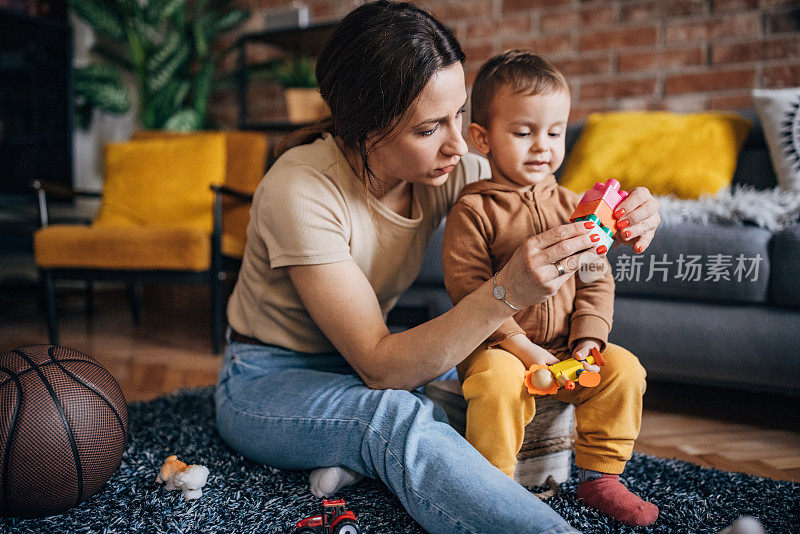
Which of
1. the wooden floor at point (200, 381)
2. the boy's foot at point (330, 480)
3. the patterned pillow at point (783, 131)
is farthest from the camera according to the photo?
the patterned pillow at point (783, 131)

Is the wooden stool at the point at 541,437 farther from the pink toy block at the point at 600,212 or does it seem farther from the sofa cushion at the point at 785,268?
the sofa cushion at the point at 785,268

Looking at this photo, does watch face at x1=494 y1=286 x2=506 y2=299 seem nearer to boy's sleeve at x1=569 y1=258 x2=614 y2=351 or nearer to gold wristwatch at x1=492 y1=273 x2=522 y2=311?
gold wristwatch at x1=492 y1=273 x2=522 y2=311

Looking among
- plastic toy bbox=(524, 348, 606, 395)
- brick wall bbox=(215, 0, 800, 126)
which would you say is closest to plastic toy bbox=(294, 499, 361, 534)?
plastic toy bbox=(524, 348, 606, 395)

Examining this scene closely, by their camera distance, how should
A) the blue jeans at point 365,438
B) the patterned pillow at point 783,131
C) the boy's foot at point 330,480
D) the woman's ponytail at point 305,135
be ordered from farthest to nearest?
the patterned pillow at point 783,131 < the woman's ponytail at point 305,135 < the boy's foot at point 330,480 < the blue jeans at point 365,438

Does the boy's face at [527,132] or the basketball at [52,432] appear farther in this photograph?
the boy's face at [527,132]

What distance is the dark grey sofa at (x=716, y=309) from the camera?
1318mm

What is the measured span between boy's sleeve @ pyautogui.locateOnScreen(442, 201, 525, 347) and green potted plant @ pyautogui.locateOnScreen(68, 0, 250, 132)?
2469mm

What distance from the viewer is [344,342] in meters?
0.96

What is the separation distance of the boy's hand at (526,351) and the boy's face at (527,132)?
278 mm

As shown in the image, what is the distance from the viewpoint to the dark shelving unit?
2848 millimetres

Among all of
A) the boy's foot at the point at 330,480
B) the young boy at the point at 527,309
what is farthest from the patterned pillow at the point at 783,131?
the boy's foot at the point at 330,480

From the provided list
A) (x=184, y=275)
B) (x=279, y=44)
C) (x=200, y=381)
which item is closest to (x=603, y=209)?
(x=200, y=381)

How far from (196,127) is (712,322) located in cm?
269

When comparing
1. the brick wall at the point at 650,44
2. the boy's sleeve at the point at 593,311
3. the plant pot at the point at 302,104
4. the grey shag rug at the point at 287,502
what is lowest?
the grey shag rug at the point at 287,502
